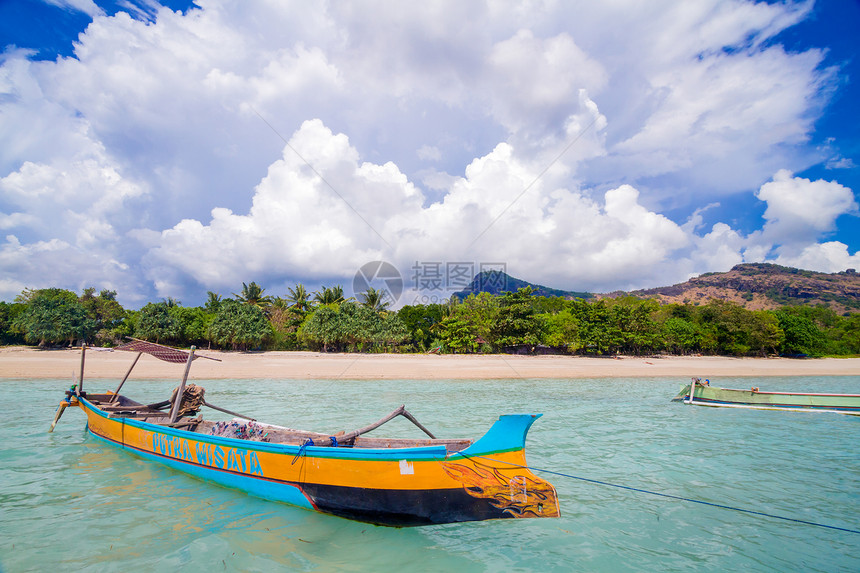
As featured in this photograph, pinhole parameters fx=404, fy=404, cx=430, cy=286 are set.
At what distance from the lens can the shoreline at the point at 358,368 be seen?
84.7 feet

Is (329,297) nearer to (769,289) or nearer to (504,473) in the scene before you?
(504,473)

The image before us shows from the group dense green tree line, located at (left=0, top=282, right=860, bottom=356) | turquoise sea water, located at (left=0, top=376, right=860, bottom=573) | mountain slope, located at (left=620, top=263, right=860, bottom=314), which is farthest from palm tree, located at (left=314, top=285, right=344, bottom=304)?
mountain slope, located at (left=620, top=263, right=860, bottom=314)

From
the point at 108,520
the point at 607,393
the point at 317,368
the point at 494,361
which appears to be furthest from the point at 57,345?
the point at 607,393

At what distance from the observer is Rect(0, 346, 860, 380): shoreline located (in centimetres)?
2581

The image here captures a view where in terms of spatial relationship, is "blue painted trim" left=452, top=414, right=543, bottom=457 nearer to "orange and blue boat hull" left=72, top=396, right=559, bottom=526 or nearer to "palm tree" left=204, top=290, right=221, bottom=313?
"orange and blue boat hull" left=72, top=396, right=559, bottom=526

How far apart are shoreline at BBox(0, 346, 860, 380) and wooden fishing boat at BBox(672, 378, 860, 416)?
11.1 metres

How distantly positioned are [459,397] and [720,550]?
14.1 metres

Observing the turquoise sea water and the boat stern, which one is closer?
the turquoise sea water

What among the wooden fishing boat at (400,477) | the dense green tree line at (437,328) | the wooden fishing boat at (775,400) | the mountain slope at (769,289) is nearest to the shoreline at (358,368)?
the dense green tree line at (437,328)

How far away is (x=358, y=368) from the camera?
30078 mm

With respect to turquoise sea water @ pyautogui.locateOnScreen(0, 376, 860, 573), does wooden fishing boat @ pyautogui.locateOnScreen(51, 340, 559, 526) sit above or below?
above

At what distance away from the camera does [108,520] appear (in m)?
6.33

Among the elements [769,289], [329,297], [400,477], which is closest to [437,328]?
[329,297]

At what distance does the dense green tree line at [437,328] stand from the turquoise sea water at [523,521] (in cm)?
2777
